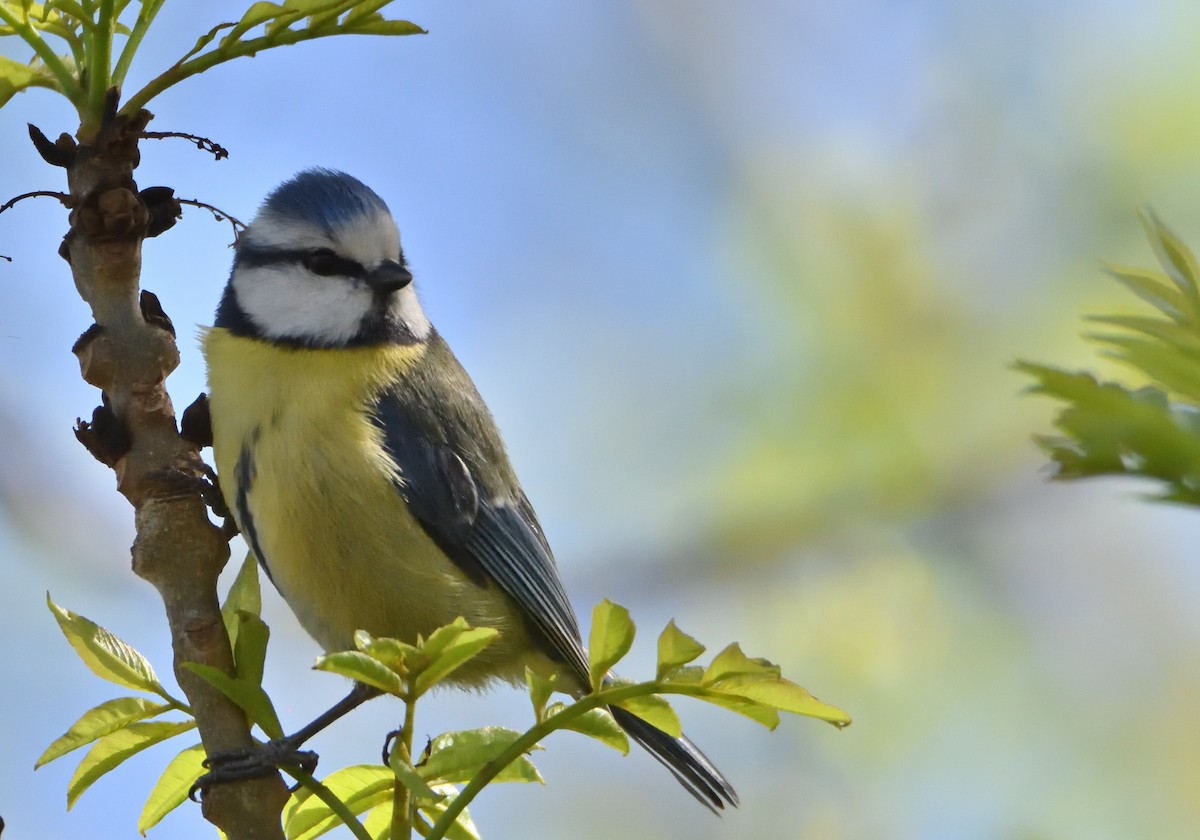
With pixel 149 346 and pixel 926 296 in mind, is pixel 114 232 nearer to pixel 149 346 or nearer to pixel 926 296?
pixel 149 346

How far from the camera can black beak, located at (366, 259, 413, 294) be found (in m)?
2.25

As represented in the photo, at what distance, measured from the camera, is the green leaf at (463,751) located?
3.66 ft

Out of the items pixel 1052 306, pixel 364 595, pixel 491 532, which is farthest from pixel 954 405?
pixel 364 595

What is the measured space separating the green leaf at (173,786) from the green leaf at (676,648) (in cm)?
60

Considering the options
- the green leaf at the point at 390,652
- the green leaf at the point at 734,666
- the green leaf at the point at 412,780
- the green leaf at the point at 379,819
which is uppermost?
the green leaf at the point at 734,666

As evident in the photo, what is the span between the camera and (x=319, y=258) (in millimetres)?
2275

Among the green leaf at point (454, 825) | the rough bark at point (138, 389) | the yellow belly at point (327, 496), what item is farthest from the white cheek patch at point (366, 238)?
the green leaf at point (454, 825)

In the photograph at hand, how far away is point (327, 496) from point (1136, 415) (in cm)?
164

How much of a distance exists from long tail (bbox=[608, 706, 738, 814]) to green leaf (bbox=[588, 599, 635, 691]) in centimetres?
130

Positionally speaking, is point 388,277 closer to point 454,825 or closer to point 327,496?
point 327,496

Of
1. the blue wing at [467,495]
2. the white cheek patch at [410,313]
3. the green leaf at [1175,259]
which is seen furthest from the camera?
the white cheek patch at [410,313]

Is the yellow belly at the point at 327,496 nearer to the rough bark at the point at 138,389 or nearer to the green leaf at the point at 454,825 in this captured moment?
the rough bark at the point at 138,389

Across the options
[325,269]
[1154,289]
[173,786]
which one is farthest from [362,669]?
[325,269]

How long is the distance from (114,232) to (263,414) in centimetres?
70
